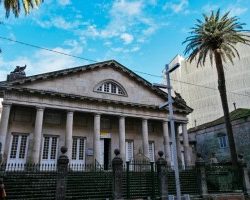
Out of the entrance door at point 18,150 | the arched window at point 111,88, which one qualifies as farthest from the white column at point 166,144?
the entrance door at point 18,150

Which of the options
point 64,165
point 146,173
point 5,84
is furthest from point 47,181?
point 5,84

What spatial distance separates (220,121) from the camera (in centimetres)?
3278

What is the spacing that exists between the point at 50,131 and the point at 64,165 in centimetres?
1053

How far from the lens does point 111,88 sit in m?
26.8

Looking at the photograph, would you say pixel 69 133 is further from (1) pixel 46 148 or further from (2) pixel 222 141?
(2) pixel 222 141

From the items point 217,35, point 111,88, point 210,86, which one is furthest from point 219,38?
point 210,86

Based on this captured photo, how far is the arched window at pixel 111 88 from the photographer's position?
26.1 m

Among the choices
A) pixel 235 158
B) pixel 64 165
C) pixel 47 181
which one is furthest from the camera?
pixel 235 158

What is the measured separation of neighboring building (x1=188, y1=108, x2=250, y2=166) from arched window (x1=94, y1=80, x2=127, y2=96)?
13175 mm

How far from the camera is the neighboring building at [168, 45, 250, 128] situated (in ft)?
178

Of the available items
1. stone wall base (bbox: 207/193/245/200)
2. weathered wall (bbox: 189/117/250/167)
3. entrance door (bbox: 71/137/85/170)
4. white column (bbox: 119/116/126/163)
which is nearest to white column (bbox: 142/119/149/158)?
white column (bbox: 119/116/126/163)

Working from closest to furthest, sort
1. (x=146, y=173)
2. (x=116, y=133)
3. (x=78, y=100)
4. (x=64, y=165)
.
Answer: (x=64, y=165) → (x=146, y=173) → (x=78, y=100) → (x=116, y=133)

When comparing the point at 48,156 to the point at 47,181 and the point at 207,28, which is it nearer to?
the point at 47,181

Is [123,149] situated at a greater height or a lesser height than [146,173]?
greater
